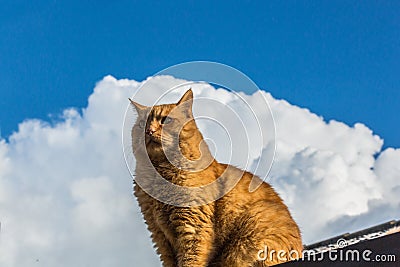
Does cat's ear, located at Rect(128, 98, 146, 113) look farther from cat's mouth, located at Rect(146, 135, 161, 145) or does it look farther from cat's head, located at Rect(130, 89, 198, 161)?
cat's mouth, located at Rect(146, 135, 161, 145)

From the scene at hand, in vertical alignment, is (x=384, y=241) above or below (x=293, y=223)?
below

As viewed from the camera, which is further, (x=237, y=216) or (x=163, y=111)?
(x=163, y=111)

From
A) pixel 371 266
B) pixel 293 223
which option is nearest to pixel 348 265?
pixel 371 266

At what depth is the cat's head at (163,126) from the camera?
2.25 meters

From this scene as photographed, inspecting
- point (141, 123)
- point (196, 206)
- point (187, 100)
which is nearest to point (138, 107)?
point (141, 123)

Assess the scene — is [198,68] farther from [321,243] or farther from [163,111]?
[321,243]

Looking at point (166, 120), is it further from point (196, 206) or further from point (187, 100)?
point (196, 206)

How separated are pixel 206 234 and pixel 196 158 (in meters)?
0.37

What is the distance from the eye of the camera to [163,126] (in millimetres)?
2256

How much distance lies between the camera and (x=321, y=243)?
1930 mm

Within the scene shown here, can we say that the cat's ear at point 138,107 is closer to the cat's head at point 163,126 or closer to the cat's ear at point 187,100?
the cat's head at point 163,126

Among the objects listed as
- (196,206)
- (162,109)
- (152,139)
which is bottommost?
(196,206)

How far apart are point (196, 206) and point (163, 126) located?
1.22 ft

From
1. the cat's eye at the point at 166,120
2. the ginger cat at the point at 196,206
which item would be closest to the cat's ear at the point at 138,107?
the ginger cat at the point at 196,206
